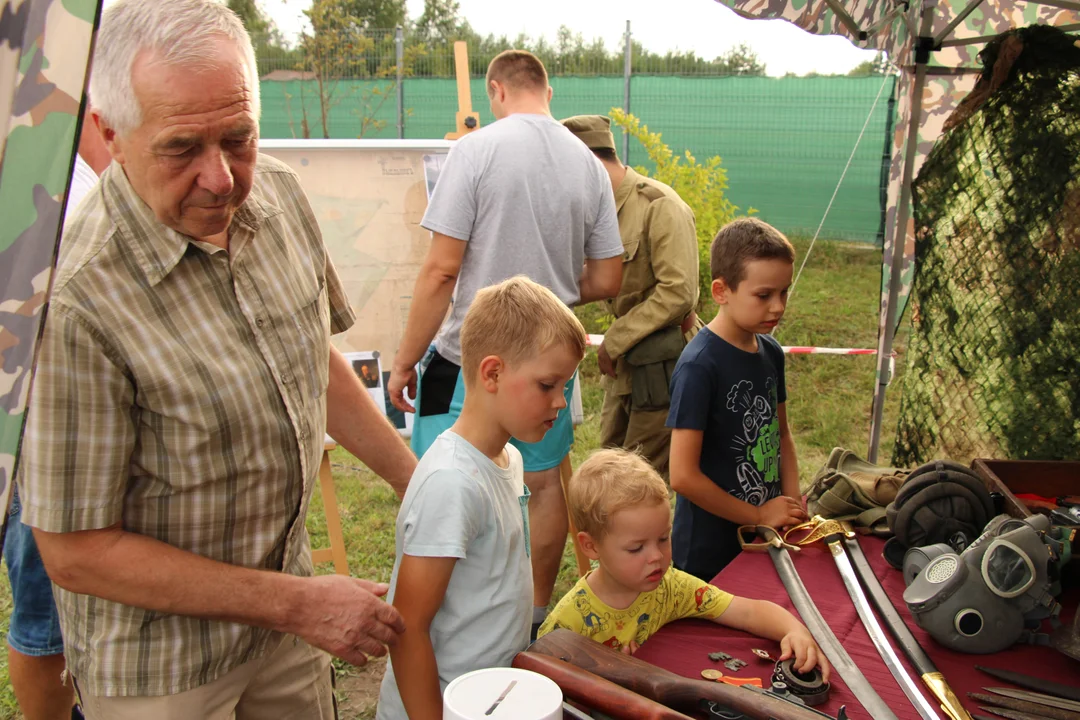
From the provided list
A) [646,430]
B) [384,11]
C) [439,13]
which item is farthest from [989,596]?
[439,13]

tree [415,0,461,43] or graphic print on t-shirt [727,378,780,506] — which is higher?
tree [415,0,461,43]

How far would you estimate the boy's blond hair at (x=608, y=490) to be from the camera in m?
1.86

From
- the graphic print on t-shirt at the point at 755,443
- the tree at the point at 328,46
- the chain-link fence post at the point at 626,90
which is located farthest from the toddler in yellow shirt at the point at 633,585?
the tree at the point at 328,46

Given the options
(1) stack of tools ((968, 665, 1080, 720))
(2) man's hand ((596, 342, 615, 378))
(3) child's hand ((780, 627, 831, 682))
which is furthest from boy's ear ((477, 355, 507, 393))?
(2) man's hand ((596, 342, 615, 378))

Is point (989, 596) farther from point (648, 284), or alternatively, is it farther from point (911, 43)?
point (648, 284)

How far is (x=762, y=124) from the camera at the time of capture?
10727 mm

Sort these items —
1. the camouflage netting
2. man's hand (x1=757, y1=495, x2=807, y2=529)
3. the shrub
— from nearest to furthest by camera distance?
man's hand (x1=757, y1=495, x2=807, y2=529), the camouflage netting, the shrub

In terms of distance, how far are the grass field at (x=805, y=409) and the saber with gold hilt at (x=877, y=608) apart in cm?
173

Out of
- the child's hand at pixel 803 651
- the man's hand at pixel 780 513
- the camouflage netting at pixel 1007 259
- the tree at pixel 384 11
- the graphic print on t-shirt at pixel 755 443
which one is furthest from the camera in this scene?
the tree at pixel 384 11

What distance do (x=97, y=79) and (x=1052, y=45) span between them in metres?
2.70

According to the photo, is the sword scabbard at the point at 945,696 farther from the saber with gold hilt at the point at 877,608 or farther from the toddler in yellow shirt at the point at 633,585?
the toddler in yellow shirt at the point at 633,585

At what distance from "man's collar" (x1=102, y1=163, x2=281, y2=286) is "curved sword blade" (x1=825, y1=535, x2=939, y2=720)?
147cm

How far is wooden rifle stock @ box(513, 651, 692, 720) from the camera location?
1.36 metres

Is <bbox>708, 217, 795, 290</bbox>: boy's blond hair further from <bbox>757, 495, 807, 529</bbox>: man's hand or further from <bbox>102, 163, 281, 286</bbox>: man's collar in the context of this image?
<bbox>102, 163, 281, 286</bbox>: man's collar
